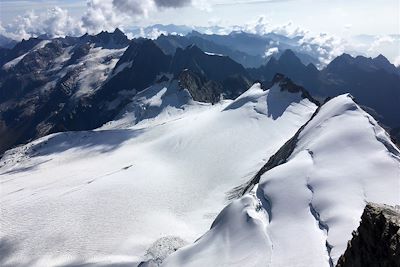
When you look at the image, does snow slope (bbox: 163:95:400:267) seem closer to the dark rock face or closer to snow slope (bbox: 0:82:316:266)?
snow slope (bbox: 0:82:316:266)

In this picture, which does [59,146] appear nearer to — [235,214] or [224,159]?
[224,159]

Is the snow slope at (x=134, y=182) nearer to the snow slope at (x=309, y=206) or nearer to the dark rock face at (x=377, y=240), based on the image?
the snow slope at (x=309, y=206)

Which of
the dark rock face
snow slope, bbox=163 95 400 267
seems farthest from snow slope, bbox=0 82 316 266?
the dark rock face

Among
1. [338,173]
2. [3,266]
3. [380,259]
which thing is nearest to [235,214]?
[338,173]

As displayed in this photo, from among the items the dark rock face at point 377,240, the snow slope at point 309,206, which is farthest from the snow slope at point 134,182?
the dark rock face at point 377,240

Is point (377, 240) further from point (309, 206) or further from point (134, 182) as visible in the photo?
point (134, 182)

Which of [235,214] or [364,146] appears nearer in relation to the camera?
[235,214]

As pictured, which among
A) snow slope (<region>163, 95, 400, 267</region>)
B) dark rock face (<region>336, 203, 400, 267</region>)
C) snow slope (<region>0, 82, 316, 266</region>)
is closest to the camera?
dark rock face (<region>336, 203, 400, 267</region>)
